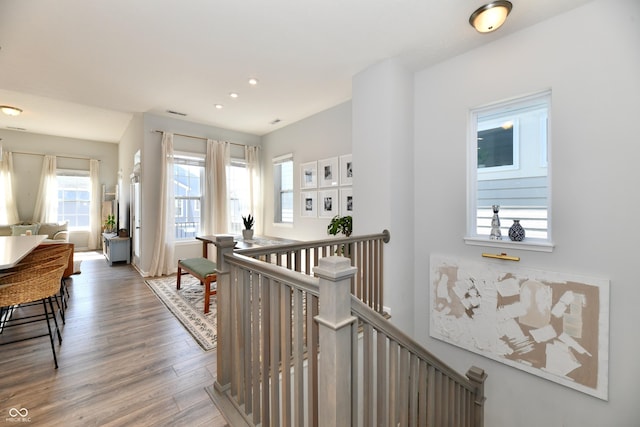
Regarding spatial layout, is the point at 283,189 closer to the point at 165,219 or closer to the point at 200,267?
the point at 165,219

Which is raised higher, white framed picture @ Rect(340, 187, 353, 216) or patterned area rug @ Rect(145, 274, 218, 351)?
white framed picture @ Rect(340, 187, 353, 216)

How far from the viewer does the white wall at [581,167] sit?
183cm

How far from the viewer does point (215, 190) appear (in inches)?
204

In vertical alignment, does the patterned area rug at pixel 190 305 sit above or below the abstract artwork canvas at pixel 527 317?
below

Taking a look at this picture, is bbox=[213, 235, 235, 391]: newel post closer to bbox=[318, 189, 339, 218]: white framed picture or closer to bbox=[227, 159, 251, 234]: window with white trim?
bbox=[318, 189, 339, 218]: white framed picture

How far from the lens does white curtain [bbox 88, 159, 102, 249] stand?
7.32 meters

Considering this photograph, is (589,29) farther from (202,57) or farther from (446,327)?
(202,57)

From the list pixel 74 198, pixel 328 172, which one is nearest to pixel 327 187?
pixel 328 172

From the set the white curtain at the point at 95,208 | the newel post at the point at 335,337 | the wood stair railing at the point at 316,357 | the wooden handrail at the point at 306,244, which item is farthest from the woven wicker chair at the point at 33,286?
the white curtain at the point at 95,208

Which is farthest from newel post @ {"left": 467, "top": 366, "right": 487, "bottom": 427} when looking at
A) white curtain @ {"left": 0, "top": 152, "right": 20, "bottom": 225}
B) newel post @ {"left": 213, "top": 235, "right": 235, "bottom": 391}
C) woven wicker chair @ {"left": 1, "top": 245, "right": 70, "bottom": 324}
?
white curtain @ {"left": 0, "top": 152, "right": 20, "bottom": 225}

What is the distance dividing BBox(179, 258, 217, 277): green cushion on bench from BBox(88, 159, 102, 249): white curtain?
579cm

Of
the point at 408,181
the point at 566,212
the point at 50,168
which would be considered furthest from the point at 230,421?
the point at 50,168

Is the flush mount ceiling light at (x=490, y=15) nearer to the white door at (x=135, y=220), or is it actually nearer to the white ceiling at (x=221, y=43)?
the white ceiling at (x=221, y=43)

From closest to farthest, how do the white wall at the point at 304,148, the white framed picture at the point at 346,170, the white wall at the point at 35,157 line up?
the white framed picture at the point at 346,170
the white wall at the point at 304,148
the white wall at the point at 35,157
